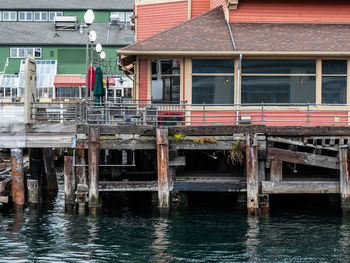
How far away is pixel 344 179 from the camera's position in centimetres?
2045

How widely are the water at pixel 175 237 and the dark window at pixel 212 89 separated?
3928 mm

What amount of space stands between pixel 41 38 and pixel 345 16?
4908 centimetres

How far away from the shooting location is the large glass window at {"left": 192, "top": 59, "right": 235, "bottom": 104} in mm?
23422

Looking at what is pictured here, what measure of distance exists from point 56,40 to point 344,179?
173 ft

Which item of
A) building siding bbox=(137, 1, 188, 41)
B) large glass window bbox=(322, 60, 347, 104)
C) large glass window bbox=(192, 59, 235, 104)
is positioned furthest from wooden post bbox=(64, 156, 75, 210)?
Result: building siding bbox=(137, 1, 188, 41)

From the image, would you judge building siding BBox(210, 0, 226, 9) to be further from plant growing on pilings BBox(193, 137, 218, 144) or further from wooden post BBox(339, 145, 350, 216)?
wooden post BBox(339, 145, 350, 216)

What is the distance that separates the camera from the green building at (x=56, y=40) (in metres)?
63.2

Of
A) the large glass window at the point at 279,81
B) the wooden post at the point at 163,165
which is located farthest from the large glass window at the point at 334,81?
the wooden post at the point at 163,165

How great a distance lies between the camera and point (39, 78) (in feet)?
210

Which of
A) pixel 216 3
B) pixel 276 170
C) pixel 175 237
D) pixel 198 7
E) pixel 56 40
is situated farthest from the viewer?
pixel 56 40

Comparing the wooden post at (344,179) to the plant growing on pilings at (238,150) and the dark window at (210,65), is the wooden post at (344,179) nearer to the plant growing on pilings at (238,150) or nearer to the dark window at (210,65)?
the plant growing on pilings at (238,150)

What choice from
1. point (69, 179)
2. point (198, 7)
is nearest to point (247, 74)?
point (198, 7)

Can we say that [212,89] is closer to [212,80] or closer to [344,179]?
[212,80]

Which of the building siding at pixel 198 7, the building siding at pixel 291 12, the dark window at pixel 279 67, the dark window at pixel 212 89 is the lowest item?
the dark window at pixel 212 89
